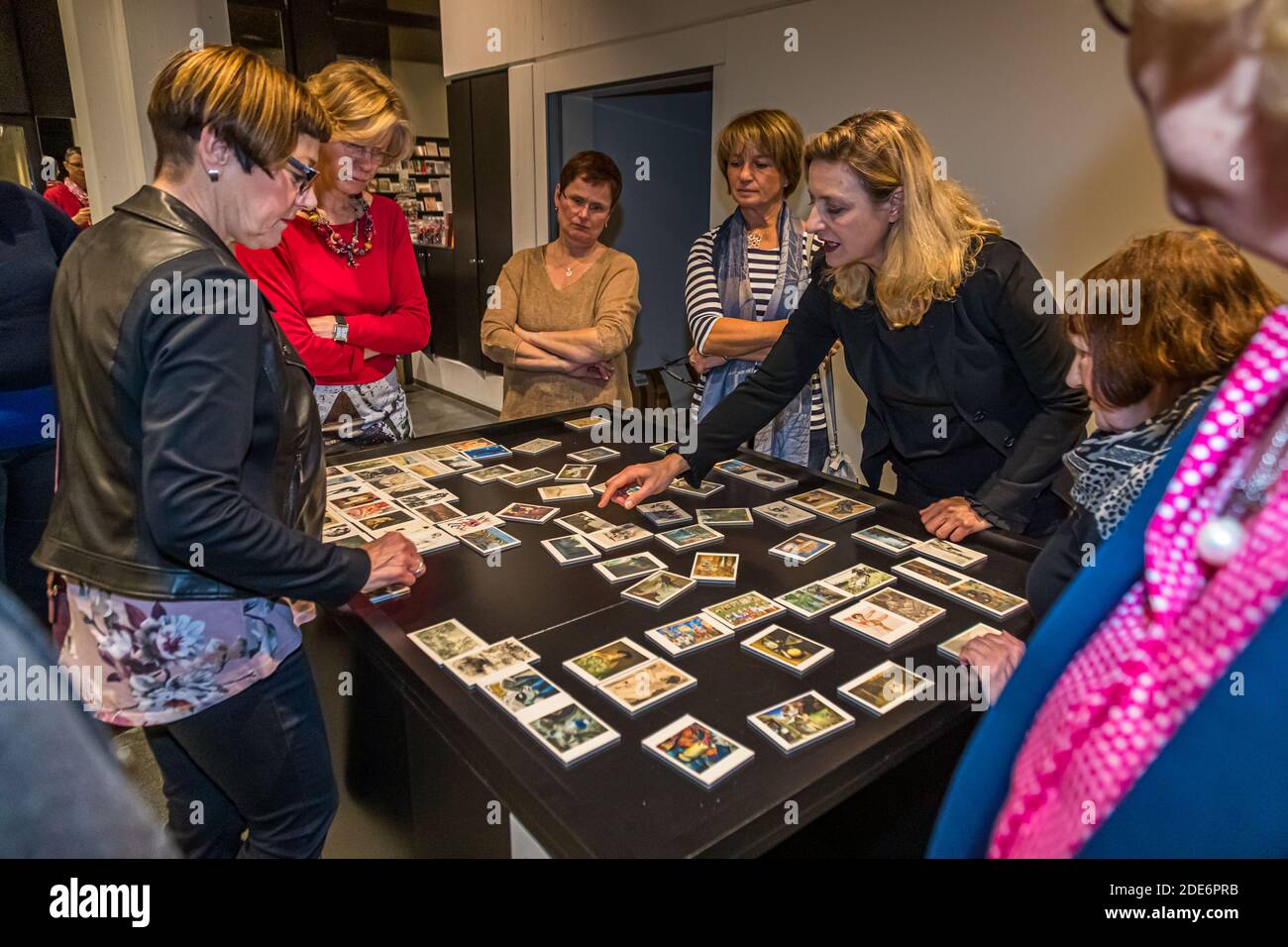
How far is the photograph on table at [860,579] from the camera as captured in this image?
140cm

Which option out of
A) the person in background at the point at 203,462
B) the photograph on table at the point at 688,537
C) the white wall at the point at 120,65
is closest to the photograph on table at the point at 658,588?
the photograph on table at the point at 688,537

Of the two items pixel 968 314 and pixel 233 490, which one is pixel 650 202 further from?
pixel 233 490

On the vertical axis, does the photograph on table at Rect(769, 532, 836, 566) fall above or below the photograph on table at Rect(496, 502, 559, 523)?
above

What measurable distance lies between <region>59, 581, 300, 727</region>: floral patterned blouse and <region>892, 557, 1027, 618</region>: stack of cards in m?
1.12

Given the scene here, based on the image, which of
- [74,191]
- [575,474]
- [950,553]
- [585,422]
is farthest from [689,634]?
[74,191]

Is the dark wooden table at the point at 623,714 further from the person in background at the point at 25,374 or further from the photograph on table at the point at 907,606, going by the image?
the person in background at the point at 25,374

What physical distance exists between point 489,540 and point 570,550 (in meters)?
0.17

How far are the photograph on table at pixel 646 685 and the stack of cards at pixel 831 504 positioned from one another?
711 millimetres

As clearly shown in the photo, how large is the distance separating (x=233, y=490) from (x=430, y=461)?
3.55 ft

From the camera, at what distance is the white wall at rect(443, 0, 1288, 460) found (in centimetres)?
244

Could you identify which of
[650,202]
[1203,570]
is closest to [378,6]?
[650,202]

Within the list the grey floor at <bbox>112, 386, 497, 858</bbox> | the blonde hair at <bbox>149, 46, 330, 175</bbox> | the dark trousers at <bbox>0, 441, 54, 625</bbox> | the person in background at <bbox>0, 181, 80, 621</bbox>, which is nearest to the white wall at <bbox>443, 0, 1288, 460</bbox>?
the blonde hair at <bbox>149, 46, 330, 175</bbox>

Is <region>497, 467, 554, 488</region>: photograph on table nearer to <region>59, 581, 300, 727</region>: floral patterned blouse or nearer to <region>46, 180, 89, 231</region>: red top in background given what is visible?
<region>59, 581, 300, 727</region>: floral patterned blouse

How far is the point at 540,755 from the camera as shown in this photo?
38.4 inches
